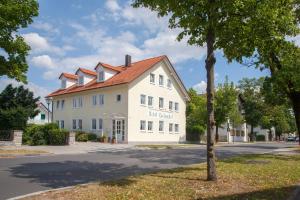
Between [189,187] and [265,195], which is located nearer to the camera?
[265,195]

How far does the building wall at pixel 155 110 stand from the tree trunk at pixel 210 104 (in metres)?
28.2

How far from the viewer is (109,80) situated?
44.3 metres

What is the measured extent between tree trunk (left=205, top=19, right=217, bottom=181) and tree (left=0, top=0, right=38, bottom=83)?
→ 12554mm

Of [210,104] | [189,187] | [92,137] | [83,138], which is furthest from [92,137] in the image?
[189,187]

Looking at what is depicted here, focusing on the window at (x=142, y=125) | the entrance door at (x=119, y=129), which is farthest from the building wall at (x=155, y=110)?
the entrance door at (x=119, y=129)

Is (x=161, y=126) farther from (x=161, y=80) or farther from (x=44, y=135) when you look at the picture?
(x=44, y=135)

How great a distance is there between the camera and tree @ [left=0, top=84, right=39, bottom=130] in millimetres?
30828

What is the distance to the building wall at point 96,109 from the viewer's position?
134 ft

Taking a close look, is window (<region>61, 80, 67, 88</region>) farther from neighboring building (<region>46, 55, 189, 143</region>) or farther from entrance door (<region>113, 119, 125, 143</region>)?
entrance door (<region>113, 119, 125, 143</region>)

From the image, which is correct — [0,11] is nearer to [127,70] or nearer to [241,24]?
[241,24]

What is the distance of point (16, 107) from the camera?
31609mm

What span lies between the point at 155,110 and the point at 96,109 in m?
6.92

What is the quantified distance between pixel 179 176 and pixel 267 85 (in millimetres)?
12678

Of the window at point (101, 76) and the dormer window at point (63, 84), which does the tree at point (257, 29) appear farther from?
the dormer window at point (63, 84)
